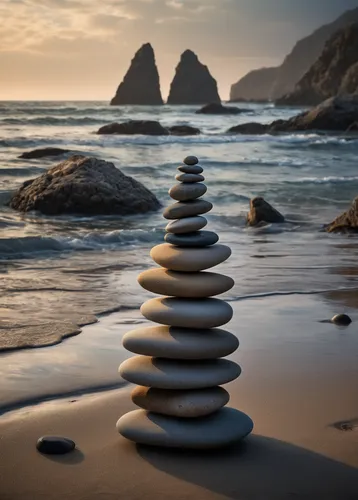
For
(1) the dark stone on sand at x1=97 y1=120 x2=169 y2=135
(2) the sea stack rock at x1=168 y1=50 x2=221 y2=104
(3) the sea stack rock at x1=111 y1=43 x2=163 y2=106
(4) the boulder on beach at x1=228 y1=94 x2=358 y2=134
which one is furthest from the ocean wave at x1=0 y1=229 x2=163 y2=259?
(2) the sea stack rock at x1=168 y1=50 x2=221 y2=104

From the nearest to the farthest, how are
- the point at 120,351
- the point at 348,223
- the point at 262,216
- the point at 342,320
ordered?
1. the point at 120,351
2. the point at 342,320
3. the point at 348,223
4. the point at 262,216

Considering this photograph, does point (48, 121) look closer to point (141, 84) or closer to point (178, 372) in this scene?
point (178, 372)

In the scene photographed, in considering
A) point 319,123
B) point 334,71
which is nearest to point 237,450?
point 319,123

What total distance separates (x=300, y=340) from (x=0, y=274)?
161 inches

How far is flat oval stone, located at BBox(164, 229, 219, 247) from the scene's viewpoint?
14.4 ft

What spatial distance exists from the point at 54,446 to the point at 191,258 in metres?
1.06

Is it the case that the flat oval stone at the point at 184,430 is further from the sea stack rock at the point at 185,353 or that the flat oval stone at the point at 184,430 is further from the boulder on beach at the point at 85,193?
the boulder on beach at the point at 85,193

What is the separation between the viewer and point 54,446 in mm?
4066

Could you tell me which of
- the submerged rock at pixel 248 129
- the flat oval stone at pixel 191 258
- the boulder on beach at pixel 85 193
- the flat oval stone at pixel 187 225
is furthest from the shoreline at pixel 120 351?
the submerged rock at pixel 248 129

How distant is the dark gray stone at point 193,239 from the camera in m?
4.40

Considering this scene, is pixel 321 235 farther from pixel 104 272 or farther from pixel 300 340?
pixel 300 340

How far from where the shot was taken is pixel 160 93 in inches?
6033

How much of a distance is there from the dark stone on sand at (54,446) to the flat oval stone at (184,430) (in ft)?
0.84

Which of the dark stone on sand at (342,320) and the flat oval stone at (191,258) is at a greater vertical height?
the flat oval stone at (191,258)
